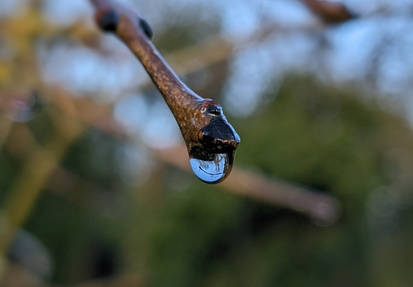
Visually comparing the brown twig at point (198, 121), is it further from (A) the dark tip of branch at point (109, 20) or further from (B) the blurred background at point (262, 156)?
(B) the blurred background at point (262, 156)

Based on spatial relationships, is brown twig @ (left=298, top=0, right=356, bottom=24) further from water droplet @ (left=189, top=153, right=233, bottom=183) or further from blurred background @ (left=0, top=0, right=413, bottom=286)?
blurred background @ (left=0, top=0, right=413, bottom=286)

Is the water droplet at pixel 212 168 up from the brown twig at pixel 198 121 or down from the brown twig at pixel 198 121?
down

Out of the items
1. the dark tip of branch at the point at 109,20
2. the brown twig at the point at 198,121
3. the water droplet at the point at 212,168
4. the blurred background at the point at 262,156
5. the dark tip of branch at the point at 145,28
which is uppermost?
the brown twig at the point at 198,121

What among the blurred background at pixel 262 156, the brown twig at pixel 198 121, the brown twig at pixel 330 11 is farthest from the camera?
the blurred background at pixel 262 156

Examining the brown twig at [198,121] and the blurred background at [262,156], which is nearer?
the brown twig at [198,121]

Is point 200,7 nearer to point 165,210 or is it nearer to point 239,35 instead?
point 165,210

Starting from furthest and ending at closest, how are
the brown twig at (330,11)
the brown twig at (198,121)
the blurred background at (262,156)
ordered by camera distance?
the blurred background at (262,156) → the brown twig at (330,11) → the brown twig at (198,121)

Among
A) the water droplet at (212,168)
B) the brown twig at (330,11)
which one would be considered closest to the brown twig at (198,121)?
the water droplet at (212,168)
